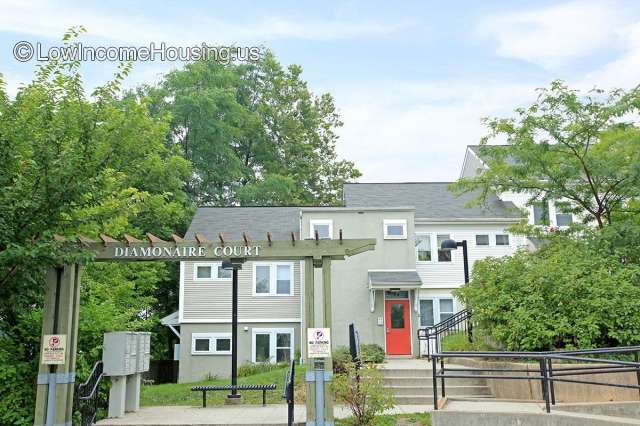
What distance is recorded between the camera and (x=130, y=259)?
10664 millimetres

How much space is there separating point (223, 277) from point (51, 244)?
54.5ft

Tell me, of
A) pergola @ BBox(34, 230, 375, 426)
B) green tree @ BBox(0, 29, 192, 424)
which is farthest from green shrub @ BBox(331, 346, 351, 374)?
green tree @ BBox(0, 29, 192, 424)

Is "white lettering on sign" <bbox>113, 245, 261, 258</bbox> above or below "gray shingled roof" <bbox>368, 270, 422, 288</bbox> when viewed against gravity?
below

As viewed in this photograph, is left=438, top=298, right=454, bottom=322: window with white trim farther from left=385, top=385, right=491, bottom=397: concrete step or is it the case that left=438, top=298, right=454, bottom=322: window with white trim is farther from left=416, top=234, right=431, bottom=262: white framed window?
left=385, top=385, right=491, bottom=397: concrete step

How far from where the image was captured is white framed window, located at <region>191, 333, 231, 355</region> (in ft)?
82.2

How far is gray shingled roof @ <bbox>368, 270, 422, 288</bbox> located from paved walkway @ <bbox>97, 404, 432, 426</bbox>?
10194mm

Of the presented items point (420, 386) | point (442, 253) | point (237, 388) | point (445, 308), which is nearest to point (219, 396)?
point (237, 388)

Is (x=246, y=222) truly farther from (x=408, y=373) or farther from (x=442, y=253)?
(x=408, y=373)

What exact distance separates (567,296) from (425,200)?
15.4 meters

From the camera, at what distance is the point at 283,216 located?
28438 millimetres

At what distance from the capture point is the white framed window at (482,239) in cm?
2552

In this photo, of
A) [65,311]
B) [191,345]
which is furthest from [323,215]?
[65,311]

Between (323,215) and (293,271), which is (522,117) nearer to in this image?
(323,215)

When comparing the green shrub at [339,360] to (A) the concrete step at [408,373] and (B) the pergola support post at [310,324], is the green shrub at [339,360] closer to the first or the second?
(A) the concrete step at [408,373]
